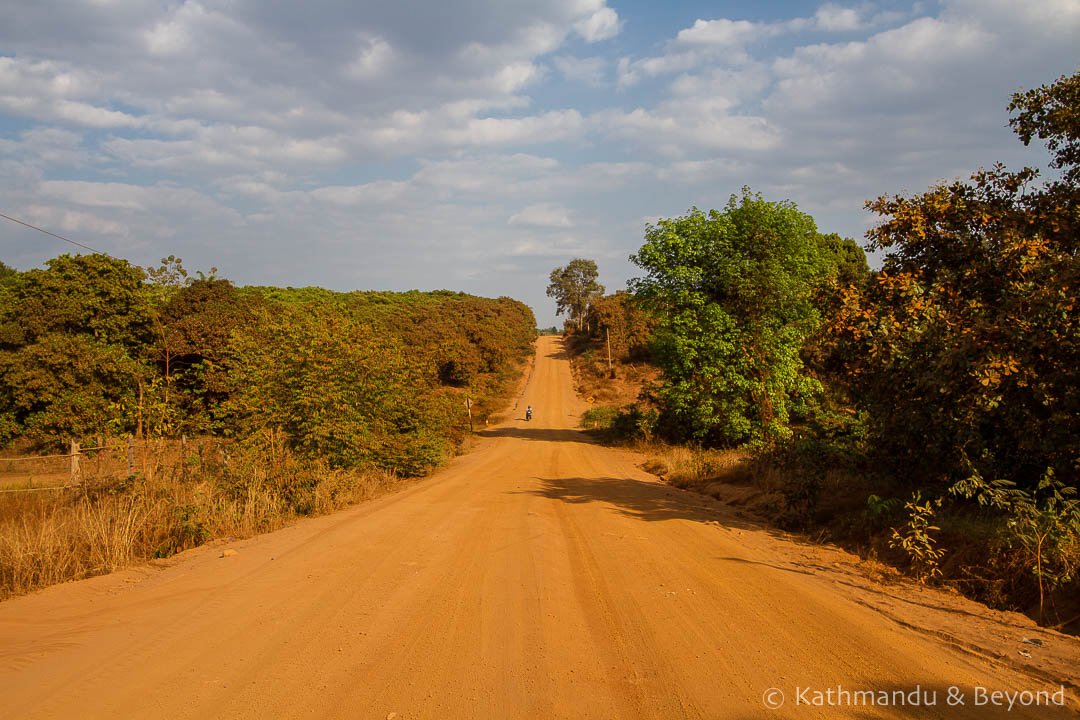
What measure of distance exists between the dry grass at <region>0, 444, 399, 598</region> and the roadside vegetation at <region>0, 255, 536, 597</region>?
3 cm

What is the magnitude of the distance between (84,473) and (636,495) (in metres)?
11.2

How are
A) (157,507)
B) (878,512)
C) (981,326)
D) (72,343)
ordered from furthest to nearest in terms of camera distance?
(72,343)
(157,507)
(878,512)
(981,326)

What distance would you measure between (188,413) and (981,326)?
3001 cm

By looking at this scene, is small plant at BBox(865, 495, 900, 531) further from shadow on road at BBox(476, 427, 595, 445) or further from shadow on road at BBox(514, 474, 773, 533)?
shadow on road at BBox(476, 427, 595, 445)

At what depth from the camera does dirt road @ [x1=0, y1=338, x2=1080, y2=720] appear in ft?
12.6

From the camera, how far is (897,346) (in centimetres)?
774

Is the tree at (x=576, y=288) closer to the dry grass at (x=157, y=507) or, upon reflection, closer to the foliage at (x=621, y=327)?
the foliage at (x=621, y=327)

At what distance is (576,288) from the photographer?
327 ft

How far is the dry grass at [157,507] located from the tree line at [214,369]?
0.87m

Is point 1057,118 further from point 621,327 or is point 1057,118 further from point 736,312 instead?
point 621,327

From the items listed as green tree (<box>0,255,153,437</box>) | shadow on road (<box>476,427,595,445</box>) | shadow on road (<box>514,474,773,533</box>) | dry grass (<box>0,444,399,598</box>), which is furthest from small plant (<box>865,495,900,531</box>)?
green tree (<box>0,255,153,437</box>)


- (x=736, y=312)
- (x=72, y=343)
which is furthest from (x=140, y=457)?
(x=736, y=312)

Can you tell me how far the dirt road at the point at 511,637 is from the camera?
12.6 feet

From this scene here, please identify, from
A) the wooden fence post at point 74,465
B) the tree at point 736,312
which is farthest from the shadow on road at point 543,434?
the wooden fence post at point 74,465
